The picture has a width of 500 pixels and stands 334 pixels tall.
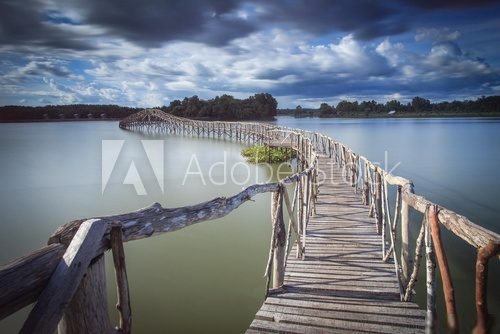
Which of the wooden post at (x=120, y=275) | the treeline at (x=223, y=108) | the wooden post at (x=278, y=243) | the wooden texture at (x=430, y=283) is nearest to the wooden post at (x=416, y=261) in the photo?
the wooden texture at (x=430, y=283)

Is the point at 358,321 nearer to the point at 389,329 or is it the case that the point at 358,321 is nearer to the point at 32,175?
the point at 389,329

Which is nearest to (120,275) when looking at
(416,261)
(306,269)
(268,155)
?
(416,261)

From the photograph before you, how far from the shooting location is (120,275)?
6.17 ft

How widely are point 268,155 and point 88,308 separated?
23.7 meters

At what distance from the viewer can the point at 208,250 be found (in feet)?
30.1

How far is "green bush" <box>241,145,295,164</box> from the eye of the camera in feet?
81.0

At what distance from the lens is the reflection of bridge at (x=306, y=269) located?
4.62 ft

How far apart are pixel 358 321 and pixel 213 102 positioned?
104m

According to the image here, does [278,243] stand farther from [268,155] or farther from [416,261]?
[268,155]

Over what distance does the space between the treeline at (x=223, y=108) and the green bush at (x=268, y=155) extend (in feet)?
243

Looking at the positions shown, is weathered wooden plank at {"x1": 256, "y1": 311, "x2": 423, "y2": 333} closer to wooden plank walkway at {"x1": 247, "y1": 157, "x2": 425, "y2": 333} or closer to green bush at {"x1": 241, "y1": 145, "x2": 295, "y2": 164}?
wooden plank walkway at {"x1": 247, "y1": 157, "x2": 425, "y2": 333}

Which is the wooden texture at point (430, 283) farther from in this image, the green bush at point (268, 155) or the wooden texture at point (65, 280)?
the green bush at point (268, 155)

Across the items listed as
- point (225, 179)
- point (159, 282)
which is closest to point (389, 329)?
point (159, 282)

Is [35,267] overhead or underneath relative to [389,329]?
overhead
